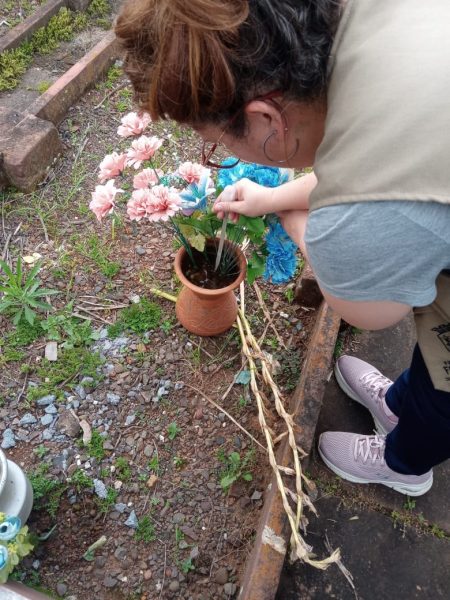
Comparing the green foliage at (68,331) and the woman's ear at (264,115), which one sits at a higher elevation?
the woman's ear at (264,115)

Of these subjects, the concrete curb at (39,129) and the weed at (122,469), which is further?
the concrete curb at (39,129)

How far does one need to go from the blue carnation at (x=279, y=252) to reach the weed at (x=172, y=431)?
0.65 metres

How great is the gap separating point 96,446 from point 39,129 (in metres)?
1.54

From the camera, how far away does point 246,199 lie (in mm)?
1367

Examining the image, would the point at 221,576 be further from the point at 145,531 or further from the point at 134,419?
the point at 134,419

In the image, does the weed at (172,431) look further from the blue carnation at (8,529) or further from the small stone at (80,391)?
the blue carnation at (8,529)

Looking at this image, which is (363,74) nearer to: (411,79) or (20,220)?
(411,79)

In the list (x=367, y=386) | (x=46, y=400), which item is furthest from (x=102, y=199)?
(x=367, y=386)

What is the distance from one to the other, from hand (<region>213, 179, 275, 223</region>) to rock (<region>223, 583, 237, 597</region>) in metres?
1.11

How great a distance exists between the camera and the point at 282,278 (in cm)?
152

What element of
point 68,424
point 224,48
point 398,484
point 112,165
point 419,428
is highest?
point 224,48

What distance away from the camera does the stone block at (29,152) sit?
217cm

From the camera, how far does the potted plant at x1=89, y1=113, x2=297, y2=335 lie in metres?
1.33

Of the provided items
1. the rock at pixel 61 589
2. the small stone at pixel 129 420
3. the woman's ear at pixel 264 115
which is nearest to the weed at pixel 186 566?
the rock at pixel 61 589
